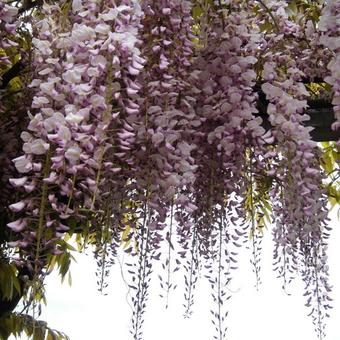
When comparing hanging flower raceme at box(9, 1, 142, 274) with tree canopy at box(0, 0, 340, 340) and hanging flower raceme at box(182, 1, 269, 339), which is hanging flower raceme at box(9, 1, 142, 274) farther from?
hanging flower raceme at box(182, 1, 269, 339)

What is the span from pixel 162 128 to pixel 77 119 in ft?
0.88

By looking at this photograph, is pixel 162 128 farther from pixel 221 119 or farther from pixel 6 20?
pixel 6 20

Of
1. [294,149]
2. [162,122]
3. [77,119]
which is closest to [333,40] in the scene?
[294,149]

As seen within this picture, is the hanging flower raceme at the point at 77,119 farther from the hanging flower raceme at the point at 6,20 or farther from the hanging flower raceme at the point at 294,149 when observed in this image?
the hanging flower raceme at the point at 294,149

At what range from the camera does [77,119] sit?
1104 mm

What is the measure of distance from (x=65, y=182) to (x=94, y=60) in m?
0.22

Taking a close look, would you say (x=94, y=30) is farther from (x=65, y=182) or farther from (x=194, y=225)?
(x=194, y=225)

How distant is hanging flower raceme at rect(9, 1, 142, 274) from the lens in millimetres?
1107

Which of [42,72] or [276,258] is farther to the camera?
[276,258]

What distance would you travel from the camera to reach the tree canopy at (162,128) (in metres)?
1.16

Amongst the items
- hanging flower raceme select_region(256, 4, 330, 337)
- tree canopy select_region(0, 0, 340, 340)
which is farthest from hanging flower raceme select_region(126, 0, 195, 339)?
hanging flower raceme select_region(256, 4, 330, 337)

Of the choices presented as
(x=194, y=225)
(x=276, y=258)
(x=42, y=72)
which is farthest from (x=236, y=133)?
(x=276, y=258)

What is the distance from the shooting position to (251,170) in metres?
1.59

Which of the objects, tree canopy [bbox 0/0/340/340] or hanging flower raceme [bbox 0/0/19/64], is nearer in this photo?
tree canopy [bbox 0/0/340/340]
